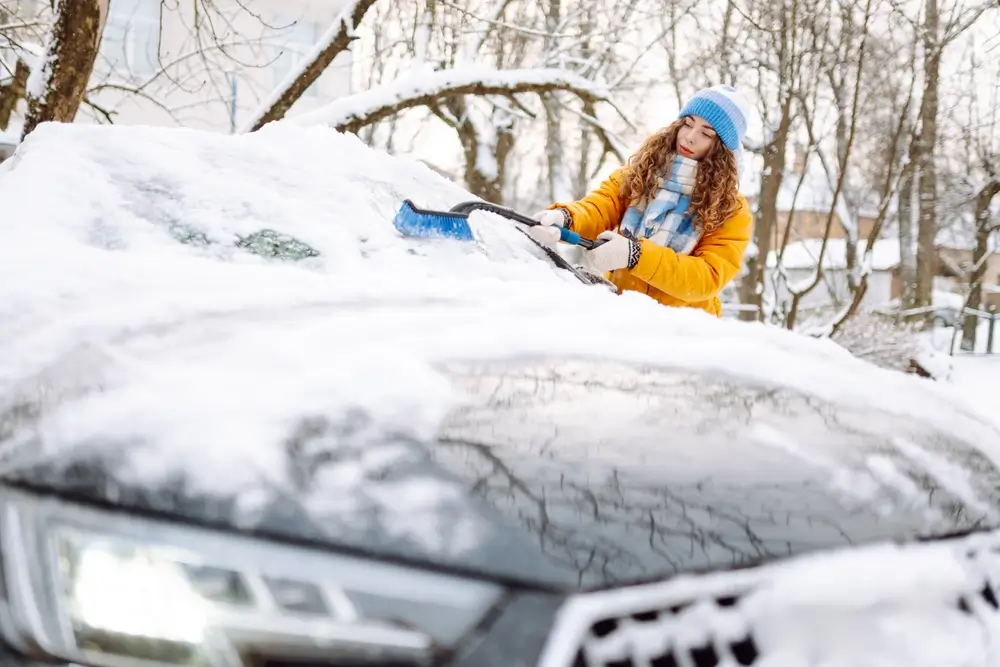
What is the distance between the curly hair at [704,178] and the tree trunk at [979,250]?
15.9 meters

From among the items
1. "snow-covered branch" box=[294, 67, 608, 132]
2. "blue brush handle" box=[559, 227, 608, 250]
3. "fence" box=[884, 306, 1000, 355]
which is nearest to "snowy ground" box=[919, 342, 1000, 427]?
"fence" box=[884, 306, 1000, 355]

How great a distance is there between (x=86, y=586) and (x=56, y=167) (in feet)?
4.34

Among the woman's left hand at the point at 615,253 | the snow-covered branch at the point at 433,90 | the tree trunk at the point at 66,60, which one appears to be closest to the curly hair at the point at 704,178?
the woman's left hand at the point at 615,253

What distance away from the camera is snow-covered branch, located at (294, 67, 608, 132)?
6141 mm

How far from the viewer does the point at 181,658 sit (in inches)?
27.3

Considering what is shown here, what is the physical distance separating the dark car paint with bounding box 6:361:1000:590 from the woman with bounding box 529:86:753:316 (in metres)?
1.57

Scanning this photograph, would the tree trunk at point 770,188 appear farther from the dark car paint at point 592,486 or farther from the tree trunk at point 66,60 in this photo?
the dark car paint at point 592,486

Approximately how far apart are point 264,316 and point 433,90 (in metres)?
5.67

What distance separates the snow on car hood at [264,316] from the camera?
33.3 inches

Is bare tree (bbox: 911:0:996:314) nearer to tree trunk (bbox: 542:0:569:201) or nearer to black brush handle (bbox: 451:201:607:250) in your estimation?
tree trunk (bbox: 542:0:569:201)

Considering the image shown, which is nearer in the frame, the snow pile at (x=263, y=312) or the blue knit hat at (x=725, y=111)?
the snow pile at (x=263, y=312)

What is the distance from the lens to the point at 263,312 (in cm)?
123

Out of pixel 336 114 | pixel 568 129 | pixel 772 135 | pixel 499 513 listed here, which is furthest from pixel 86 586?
pixel 568 129

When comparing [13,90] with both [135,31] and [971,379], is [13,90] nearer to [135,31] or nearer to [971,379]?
[135,31]
